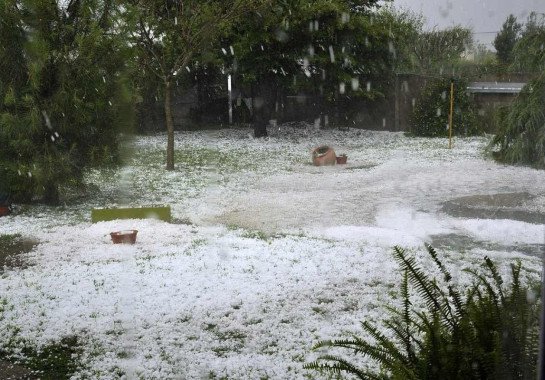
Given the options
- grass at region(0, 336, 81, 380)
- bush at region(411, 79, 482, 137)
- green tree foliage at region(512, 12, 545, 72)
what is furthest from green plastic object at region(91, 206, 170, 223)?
bush at region(411, 79, 482, 137)

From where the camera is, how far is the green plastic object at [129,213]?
712cm

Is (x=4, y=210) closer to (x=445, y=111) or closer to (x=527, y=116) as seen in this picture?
(x=527, y=116)

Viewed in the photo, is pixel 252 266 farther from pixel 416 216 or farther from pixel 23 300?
pixel 416 216

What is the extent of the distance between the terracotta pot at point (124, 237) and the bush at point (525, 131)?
25.3 ft

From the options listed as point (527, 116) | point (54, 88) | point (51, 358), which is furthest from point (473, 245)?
point (527, 116)

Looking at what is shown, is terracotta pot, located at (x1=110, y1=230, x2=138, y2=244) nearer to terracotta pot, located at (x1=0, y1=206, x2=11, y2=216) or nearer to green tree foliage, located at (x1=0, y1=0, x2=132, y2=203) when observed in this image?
green tree foliage, located at (x1=0, y1=0, x2=132, y2=203)

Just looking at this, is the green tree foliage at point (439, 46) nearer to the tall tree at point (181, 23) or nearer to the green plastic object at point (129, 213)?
the tall tree at point (181, 23)

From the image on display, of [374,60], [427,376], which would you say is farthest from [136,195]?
[374,60]

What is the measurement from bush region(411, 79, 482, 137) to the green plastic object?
12.4 metres

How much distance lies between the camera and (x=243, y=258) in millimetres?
5359

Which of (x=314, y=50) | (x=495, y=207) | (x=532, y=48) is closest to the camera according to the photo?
(x=495, y=207)

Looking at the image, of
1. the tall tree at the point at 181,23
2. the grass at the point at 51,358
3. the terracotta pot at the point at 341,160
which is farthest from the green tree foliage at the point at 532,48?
the grass at the point at 51,358

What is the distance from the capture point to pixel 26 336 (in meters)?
3.68

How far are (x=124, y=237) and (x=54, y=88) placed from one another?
3101 millimetres
